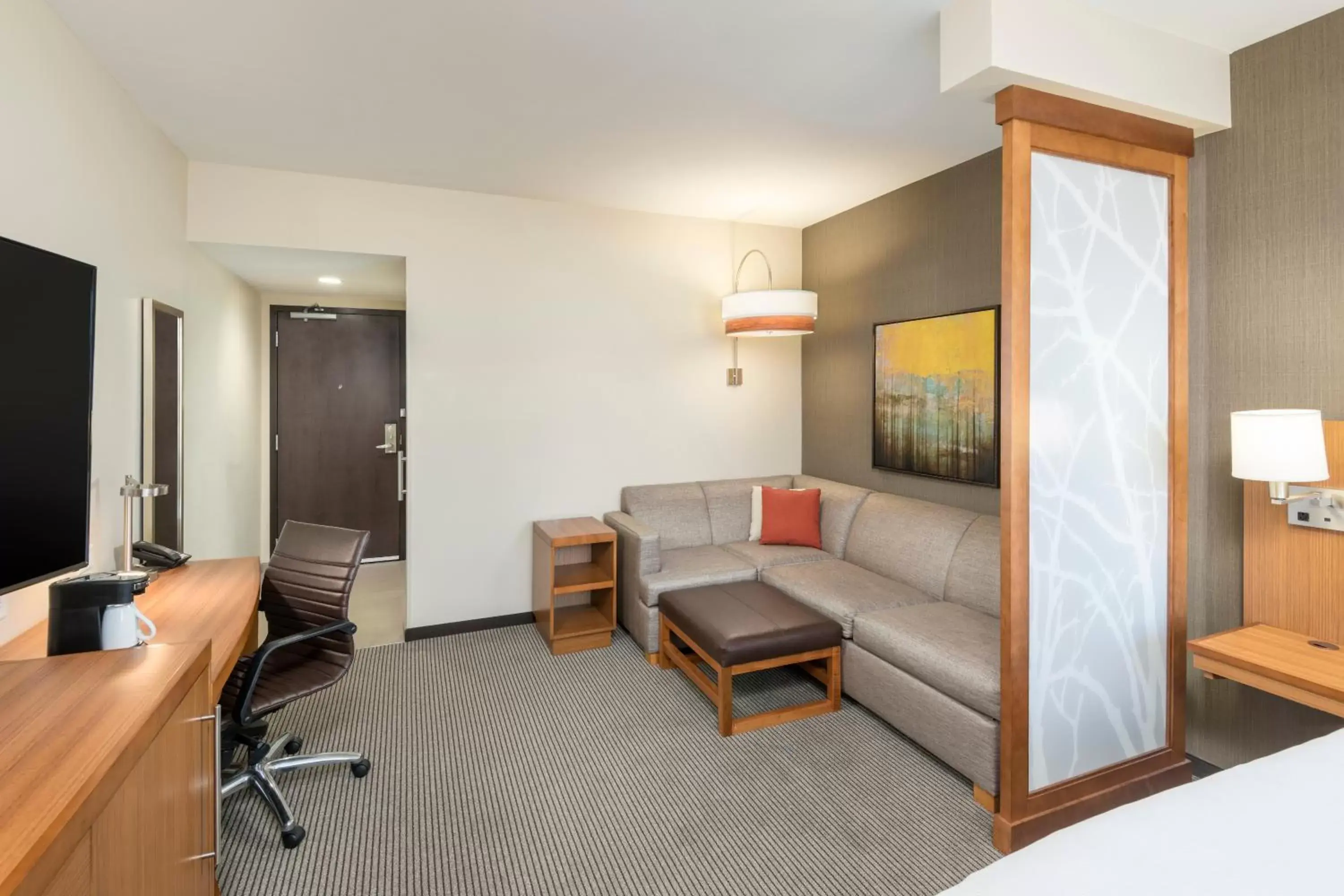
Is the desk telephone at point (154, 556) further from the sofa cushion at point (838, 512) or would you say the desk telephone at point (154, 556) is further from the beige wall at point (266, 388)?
the sofa cushion at point (838, 512)

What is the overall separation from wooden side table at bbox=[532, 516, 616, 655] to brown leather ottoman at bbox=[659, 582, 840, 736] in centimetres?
62

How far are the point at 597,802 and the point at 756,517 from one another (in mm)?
2335

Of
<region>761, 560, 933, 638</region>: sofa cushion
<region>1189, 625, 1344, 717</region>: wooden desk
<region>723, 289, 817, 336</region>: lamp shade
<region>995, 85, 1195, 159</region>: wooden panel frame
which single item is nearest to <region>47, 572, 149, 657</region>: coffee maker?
<region>761, 560, 933, 638</region>: sofa cushion

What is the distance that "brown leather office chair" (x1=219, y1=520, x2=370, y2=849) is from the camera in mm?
2145

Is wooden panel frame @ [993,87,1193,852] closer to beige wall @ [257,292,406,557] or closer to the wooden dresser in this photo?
the wooden dresser

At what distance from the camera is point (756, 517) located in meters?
4.41

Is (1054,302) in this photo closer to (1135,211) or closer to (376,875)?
(1135,211)

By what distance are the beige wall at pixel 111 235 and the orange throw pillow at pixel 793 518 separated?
3221mm

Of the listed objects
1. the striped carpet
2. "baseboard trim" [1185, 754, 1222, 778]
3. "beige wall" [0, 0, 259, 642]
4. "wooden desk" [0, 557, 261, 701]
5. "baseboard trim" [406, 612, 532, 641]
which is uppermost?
"beige wall" [0, 0, 259, 642]

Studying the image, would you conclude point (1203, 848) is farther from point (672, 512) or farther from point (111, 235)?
point (111, 235)

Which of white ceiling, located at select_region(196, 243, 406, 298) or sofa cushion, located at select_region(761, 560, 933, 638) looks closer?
sofa cushion, located at select_region(761, 560, 933, 638)

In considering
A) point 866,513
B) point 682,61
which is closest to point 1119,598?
point 866,513

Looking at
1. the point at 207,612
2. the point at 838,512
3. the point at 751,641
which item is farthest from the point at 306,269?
the point at 838,512

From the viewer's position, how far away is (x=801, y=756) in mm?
2678
